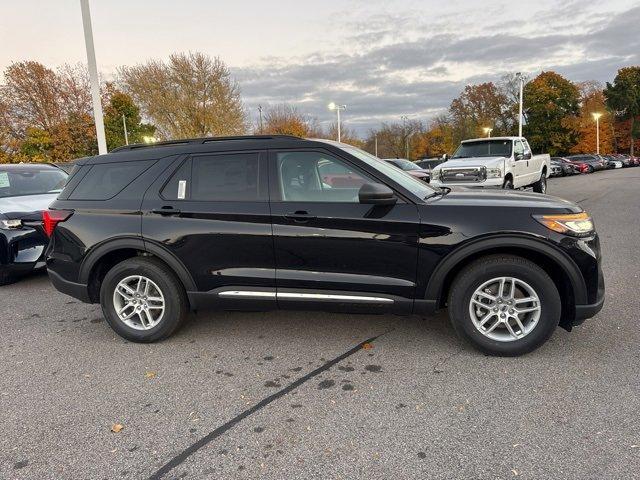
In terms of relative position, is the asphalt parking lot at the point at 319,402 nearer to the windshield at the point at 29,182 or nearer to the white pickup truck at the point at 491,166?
the windshield at the point at 29,182

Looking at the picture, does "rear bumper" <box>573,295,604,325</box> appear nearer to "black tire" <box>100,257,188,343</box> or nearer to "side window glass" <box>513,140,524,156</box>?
"black tire" <box>100,257,188,343</box>

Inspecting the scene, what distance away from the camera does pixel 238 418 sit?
2.87m

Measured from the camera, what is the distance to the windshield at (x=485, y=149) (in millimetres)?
12266

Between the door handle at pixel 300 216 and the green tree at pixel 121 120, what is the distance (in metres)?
38.3

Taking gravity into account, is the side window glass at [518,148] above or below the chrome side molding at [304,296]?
above

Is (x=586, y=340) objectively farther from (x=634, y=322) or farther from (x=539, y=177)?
(x=539, y=177)

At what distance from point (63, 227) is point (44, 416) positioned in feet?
6.13

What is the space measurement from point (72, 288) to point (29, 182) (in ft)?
13.0

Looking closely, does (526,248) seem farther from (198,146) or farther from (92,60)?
(92,60)

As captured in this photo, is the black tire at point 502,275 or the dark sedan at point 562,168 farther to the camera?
the dark sedan at point 562,168

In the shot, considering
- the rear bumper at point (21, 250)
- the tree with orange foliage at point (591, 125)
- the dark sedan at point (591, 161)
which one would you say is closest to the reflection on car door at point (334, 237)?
the rear bumper at point (21, 250)

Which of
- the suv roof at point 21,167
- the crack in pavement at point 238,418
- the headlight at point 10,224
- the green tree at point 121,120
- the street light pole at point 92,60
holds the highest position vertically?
the green tree at point 121,120

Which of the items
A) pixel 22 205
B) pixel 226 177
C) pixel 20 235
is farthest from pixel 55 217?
pixel 22 205

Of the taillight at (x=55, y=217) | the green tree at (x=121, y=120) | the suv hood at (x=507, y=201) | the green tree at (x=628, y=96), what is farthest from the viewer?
the green tree at (x=628, y=96)
